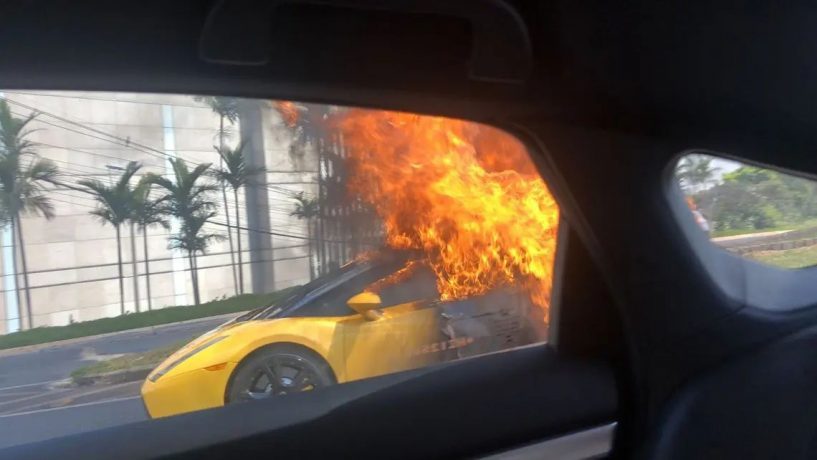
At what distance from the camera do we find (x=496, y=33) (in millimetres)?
2545

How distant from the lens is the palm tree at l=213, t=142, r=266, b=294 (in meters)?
2.37

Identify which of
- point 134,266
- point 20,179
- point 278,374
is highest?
point 20,179

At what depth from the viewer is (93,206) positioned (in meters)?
2.19

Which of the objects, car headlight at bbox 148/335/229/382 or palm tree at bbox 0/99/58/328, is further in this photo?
car headlight at bbox 148/335/229/382

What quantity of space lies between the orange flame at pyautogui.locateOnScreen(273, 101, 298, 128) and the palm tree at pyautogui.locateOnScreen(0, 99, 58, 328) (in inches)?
25.0

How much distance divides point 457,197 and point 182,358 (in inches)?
42.8

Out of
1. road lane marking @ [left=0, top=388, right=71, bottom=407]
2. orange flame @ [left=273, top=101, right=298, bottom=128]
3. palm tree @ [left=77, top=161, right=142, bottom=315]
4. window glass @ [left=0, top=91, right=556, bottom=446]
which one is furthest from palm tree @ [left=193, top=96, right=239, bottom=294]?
road lane marking @ [left=0, top=388, right=71, bottom=407]

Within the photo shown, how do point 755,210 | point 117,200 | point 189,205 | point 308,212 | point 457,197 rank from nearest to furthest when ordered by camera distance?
point 117,200, point 189,205, point 308,212, point 457,197, point 755,210

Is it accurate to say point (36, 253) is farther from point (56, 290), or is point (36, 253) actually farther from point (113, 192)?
point (113, 192)

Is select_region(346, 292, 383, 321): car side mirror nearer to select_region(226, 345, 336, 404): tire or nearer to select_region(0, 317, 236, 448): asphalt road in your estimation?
select_region(226, 345, 336, 404): tire

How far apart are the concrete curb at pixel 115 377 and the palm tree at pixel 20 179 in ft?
0.74

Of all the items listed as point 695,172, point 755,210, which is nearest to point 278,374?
point 695,172

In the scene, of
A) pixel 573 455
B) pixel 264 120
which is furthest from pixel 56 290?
pixel 573 455

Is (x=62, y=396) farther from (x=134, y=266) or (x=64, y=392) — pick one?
(x=134, y=266)
